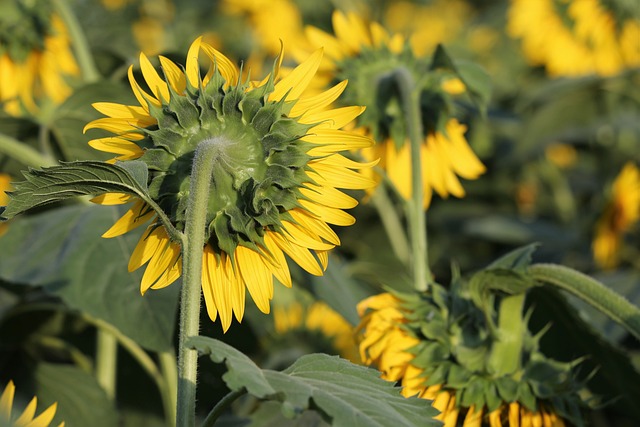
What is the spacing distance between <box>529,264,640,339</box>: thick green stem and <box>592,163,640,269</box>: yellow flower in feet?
3.55

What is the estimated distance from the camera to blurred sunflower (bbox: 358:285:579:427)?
100 centimetres

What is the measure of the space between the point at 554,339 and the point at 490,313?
18 cm

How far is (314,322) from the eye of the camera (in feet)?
6.66

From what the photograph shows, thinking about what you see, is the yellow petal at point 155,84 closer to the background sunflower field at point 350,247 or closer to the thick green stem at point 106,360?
the background sunflower field at point 350,247

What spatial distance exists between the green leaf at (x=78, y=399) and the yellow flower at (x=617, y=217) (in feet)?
3.63

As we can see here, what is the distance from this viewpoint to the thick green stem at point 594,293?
0.94 m

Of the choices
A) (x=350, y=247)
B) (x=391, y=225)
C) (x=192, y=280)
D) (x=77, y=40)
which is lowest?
(x=192, y=280)

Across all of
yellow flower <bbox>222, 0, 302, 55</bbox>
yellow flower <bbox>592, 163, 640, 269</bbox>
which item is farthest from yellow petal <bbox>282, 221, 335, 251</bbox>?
yellow flower <bbox>222, 0, 302, 55</bbox>

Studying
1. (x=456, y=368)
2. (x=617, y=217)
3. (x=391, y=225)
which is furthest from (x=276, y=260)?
(x=617, y=217)

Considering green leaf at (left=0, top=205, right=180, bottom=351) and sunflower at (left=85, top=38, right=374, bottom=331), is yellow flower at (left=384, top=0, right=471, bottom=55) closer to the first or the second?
green leaf at (left=0, top=205, right=180, bottom=351)

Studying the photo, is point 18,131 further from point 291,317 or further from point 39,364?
point 291,317

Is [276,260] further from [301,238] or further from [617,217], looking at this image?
[617,217]

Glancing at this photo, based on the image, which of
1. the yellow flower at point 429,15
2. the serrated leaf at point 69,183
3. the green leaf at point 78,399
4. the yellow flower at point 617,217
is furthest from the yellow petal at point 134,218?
the yellow flower at point 429,15

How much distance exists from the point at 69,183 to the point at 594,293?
50 cm
